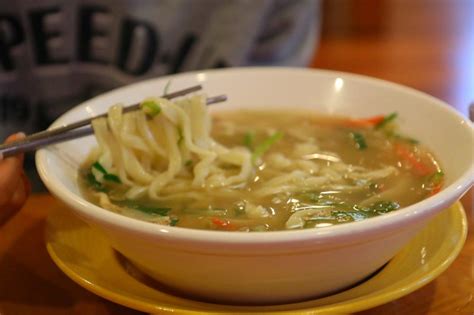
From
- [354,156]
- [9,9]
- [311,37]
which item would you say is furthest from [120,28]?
[354,156]

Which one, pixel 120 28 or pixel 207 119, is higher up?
pixel 207 119

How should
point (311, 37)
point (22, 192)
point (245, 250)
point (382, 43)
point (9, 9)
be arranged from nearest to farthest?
1. point (245, 250)
2. point (22, 192)
3. point (9, 9)
4. point (311, 37)
5. point (382, 43)

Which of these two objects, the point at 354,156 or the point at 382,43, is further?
the point at 382,43

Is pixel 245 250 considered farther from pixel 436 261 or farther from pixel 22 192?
pixel 22 192

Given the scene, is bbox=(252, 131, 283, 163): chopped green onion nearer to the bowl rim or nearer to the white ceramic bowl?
the white ceramic bowl

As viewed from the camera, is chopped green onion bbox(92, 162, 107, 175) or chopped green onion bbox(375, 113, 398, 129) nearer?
chopped green onion bbox(92, 162, 107, 175)

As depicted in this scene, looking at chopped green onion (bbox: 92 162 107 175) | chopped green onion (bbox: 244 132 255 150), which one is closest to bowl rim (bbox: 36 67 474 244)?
chopped green onion (bbox: 92 162 107 175)

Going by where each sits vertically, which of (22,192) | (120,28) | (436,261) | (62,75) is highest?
(436,261)
